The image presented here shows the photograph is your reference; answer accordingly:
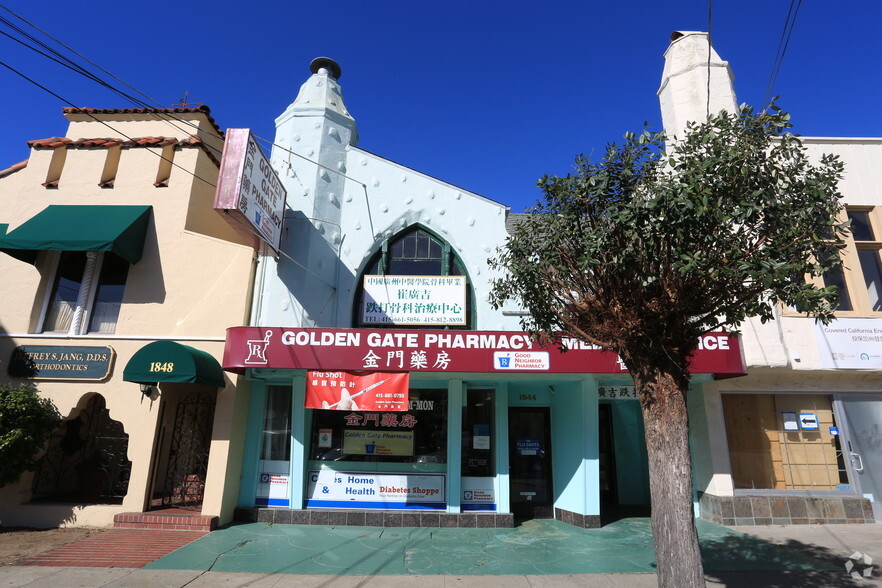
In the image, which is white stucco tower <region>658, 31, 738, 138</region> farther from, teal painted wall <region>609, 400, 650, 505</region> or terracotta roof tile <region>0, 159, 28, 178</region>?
terracotta roof tile <region>0, 159, 28, 178</region>

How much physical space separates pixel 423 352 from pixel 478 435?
2.51 meters

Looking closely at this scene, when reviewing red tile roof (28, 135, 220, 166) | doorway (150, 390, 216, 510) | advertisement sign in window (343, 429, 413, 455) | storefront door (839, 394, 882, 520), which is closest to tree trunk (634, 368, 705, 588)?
advertisement sign in window (343, 429, 413, 455)

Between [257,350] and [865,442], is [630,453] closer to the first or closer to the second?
[865,442]

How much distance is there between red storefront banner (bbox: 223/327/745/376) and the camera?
28.4ft

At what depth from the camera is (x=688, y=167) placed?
16.0 ft

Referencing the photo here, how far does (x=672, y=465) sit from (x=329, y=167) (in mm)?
9281

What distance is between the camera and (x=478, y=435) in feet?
32.9

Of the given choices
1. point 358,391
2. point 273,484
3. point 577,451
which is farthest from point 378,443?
point 577,451

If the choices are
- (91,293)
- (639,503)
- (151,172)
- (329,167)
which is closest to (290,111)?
(329,167)

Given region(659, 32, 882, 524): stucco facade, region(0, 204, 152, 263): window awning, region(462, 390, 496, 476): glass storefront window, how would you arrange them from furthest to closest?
region(462, 390, 496, 476): glass storefront window, region(659, 32, 882, 524): stucco facade, region(0, 204, 152, 263): window awning

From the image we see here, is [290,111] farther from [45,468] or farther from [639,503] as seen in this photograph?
[639,503]

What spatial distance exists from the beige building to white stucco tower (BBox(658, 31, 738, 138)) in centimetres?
991

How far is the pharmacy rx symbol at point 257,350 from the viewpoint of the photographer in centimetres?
868

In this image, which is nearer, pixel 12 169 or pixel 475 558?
pixel 475 558
